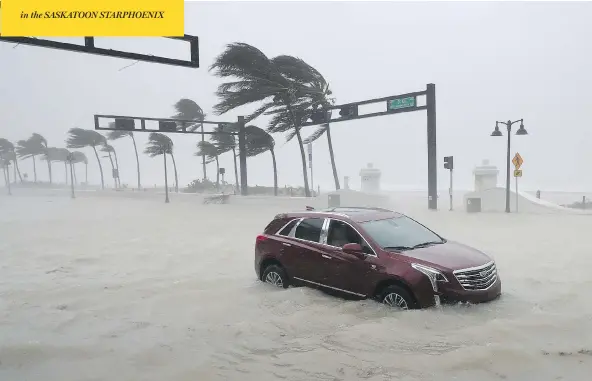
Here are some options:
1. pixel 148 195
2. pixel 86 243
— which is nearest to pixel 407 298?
pixel 86 243

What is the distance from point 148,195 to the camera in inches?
1567

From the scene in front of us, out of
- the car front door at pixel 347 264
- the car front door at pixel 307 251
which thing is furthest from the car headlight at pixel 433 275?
the car front door at pixel 307 251

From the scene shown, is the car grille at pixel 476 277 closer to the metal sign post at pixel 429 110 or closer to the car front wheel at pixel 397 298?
the car front wheel at pixel 397 298

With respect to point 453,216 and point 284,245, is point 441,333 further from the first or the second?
point 453,216

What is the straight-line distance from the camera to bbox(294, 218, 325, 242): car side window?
7223 millimetres

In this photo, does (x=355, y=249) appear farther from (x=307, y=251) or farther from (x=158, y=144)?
(x=158, y=144)

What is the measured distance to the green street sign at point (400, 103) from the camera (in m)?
21.7

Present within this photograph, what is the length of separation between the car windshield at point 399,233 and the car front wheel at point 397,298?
0.65 m

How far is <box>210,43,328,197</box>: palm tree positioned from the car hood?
22.0m

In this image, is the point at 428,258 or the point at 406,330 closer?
the point at 406,330

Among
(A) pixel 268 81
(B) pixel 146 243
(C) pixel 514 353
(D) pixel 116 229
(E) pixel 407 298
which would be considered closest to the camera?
(C) pixel 514 353

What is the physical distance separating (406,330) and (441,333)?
1.27 ft

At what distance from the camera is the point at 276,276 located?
7707mm

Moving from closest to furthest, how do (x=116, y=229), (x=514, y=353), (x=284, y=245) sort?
(x=514, y=353), (x=284, y=245), (x=116, y=229)
